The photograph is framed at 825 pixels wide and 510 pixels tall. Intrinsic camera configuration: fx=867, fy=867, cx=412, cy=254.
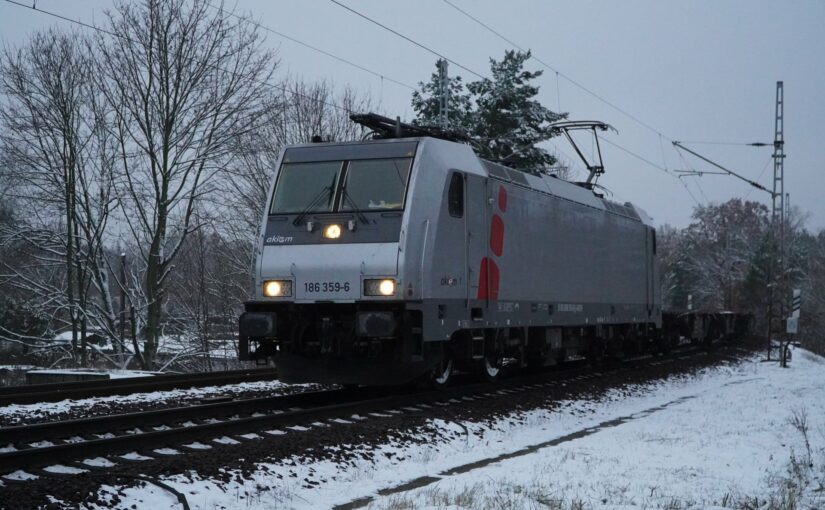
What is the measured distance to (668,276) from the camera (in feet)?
323

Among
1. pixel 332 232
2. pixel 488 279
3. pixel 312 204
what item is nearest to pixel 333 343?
pixel 332 232

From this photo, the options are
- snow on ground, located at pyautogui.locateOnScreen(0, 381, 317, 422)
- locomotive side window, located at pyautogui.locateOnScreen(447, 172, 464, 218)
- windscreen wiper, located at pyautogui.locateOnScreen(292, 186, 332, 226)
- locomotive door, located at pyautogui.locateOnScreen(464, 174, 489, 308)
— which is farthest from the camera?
locomotive door, located at pyautogui.locateOnScreen(464, 174, 489, 308)

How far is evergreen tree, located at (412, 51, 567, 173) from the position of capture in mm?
36875

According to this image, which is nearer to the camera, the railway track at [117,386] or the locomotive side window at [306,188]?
the railway track at [117,386]

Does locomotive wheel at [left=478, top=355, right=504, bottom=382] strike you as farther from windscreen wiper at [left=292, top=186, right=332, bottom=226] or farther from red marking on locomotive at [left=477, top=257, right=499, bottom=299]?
windscreen wiper at [left=292, top=186, right=332, bottom=226]

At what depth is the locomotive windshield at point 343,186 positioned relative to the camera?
12.0 meters

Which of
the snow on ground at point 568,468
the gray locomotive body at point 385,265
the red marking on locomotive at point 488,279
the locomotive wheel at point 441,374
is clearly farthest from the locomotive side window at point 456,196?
the snow on ground at point 568,468

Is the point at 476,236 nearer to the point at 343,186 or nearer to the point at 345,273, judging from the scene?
the point at 343,186

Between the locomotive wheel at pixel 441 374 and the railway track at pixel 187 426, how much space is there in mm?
260

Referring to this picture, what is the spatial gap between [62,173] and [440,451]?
17855 mm

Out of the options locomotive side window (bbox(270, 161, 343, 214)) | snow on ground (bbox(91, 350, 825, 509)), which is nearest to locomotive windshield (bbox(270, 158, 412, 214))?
locomotive side window (bbox(270, 161, 343, 214))

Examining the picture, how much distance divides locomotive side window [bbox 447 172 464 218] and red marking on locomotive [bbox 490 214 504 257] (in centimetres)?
115

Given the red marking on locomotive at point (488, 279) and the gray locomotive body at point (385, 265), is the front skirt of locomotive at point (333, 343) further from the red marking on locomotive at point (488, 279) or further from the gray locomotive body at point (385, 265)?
the red marking on locomotive at point (488, 279)

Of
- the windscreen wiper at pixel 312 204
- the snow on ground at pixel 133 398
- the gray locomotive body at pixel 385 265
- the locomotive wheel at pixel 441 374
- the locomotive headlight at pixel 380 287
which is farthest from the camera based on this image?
the locomotive wheel at pixel 441 374
